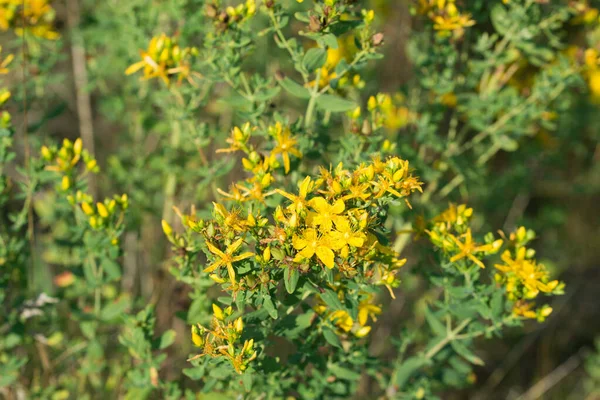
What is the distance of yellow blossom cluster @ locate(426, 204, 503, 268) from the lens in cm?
220

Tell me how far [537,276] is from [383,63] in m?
3.33

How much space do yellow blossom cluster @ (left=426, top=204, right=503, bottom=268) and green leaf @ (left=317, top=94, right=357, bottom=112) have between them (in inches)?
23.0

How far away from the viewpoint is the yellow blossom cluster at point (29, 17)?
298 centimetres

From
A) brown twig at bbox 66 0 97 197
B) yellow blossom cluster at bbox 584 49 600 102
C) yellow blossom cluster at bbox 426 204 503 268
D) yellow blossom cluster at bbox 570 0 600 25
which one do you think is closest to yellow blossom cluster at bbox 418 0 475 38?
yellow blossom cluster at bbox 570 0 600 25

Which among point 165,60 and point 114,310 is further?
point 114,310

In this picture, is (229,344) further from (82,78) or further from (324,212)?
(82,78)

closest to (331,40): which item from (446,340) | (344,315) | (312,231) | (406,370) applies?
(312,231)

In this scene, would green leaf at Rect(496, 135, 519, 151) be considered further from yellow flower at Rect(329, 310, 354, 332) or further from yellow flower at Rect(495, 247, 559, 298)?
yellow flower at Rect(329, 310, 354, 332)

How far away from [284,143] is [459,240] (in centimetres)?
78

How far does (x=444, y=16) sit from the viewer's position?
2.83m

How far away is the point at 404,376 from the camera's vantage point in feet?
8.50

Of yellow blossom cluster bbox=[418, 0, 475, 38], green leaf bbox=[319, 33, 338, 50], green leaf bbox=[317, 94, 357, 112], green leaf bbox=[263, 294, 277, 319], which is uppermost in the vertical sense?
green leaf bbox=[319, 33, 338, 50]

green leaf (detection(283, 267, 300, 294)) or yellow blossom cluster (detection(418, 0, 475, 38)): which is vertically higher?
yellow blossom cluster (detection(418, 0, 475, 38))

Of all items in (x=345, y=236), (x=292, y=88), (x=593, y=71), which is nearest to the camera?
(x=345, y=236)
